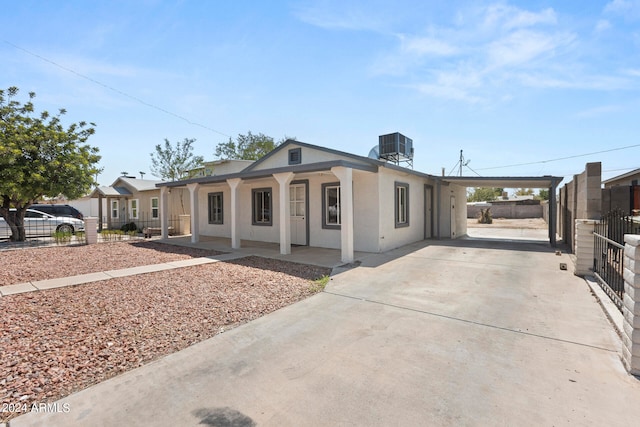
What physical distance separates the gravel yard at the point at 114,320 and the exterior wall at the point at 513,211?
101 feet

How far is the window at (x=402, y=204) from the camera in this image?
11.2 m

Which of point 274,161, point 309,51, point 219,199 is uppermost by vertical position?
point 309,51

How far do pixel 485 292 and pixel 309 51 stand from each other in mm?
8945

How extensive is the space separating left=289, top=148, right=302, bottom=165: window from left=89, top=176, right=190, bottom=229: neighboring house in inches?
343

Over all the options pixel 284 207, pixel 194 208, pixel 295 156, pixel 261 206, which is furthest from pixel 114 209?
pixel 284 207

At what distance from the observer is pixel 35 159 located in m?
12.4

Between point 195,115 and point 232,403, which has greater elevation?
point 195,115

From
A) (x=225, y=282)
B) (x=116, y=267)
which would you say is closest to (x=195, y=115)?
(x=116, y=267)

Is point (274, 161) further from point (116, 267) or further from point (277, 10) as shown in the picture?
point (116, 267)

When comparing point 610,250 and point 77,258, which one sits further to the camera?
point 77,258

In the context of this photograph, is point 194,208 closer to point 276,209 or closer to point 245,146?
point 276,209

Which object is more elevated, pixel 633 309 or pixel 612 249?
pixel 612 249

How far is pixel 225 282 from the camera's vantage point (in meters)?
6.55

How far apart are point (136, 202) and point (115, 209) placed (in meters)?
3.25
